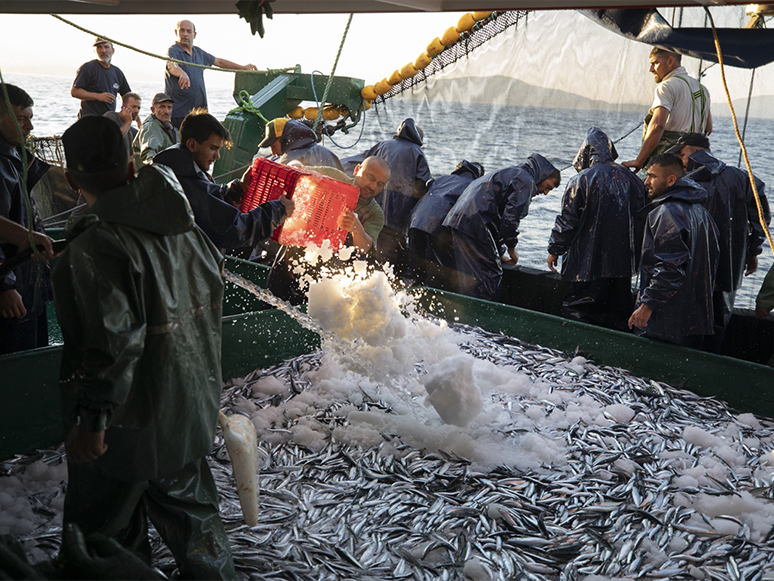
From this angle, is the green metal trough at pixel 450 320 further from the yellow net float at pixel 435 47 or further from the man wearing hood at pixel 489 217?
the yellow net float at pixel 435 47

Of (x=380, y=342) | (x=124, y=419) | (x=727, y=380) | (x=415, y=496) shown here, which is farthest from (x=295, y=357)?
(x=727, y=380)

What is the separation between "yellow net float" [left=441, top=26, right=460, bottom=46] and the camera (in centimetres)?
910

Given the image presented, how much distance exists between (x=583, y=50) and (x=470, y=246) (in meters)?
6.55

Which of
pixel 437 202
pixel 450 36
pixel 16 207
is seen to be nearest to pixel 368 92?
pixel 450 36

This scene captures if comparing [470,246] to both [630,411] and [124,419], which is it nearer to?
[630,411]

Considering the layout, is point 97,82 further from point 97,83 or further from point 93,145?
point 93,145

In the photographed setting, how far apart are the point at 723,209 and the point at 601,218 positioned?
98cm

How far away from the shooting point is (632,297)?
5.91 meters

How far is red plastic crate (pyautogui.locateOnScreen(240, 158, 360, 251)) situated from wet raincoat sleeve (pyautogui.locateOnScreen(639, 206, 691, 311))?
2291mm

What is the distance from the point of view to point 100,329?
74.9 inches

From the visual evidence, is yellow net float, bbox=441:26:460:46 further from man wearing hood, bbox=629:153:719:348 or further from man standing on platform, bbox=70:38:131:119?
man wearing hood, bbox=629:153:719:348

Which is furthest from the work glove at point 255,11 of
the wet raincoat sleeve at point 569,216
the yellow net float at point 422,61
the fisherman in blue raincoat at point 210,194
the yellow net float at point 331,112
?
the yellow net float at point 331,112

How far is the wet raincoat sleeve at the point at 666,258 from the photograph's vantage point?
4.60m

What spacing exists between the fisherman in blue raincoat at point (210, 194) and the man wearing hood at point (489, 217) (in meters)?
2.83
